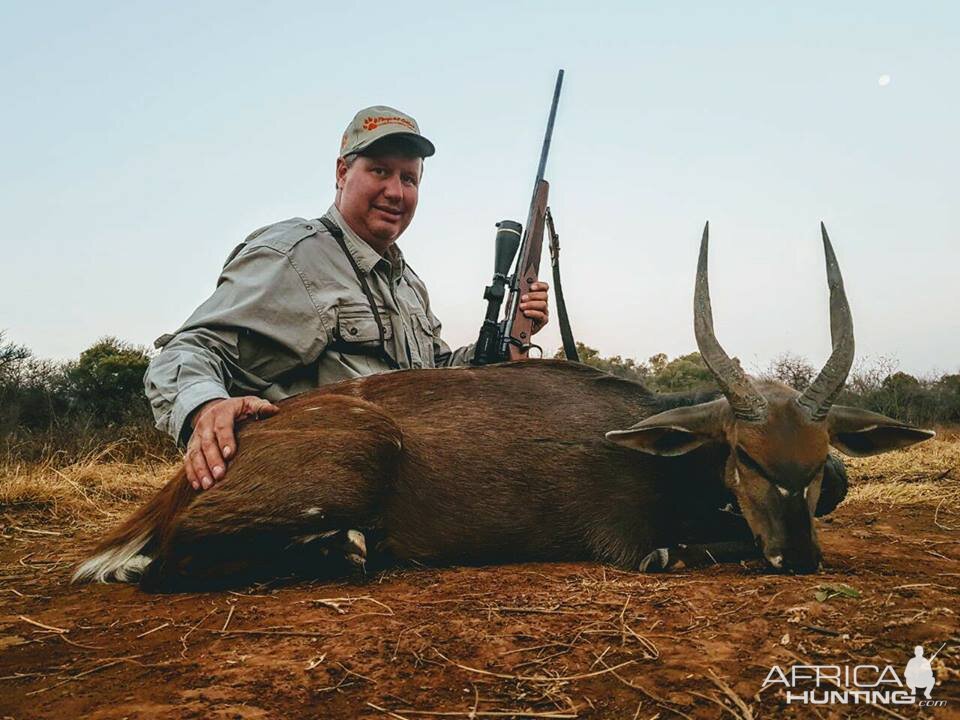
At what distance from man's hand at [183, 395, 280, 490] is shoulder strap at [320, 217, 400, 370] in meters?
1.26

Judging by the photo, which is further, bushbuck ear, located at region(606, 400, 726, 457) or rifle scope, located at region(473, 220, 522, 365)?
rifle scope, located at region(473, 220, 522, 365)

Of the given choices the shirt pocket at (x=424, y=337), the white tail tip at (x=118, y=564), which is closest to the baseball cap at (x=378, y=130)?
the shirt pocket at (x=424, y=337)

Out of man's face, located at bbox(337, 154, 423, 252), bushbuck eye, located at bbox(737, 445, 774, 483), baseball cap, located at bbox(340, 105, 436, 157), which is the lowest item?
bushbuck eye, located at bbox(737, 445, 774, 483)

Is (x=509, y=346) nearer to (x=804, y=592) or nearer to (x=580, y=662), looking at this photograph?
(x=804, y=592)

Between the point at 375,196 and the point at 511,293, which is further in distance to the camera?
the point at 511,293

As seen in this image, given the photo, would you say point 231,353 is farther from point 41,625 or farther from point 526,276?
point 526,276

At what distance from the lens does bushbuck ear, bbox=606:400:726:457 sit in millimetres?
3389

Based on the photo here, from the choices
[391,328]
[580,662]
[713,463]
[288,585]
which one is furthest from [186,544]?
[713,463]

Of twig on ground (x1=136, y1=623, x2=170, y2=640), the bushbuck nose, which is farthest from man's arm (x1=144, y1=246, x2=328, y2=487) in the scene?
the bushbuck nose

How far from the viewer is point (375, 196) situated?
188 inches

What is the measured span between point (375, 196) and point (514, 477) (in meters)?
2.25

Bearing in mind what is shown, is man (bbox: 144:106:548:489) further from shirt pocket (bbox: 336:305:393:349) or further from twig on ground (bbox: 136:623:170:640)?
twig on ground (bbox: 136:623:170:640)

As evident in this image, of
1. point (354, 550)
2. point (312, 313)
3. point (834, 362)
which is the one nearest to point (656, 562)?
point (834, 362)

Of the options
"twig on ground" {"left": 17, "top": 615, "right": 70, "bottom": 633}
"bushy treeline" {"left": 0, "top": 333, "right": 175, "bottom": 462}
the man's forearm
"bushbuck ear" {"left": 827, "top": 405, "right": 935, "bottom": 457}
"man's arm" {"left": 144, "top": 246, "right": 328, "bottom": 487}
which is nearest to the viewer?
"twig on ground" {"left": 17, "top": 615, "right": 70, "bottom": 633}
